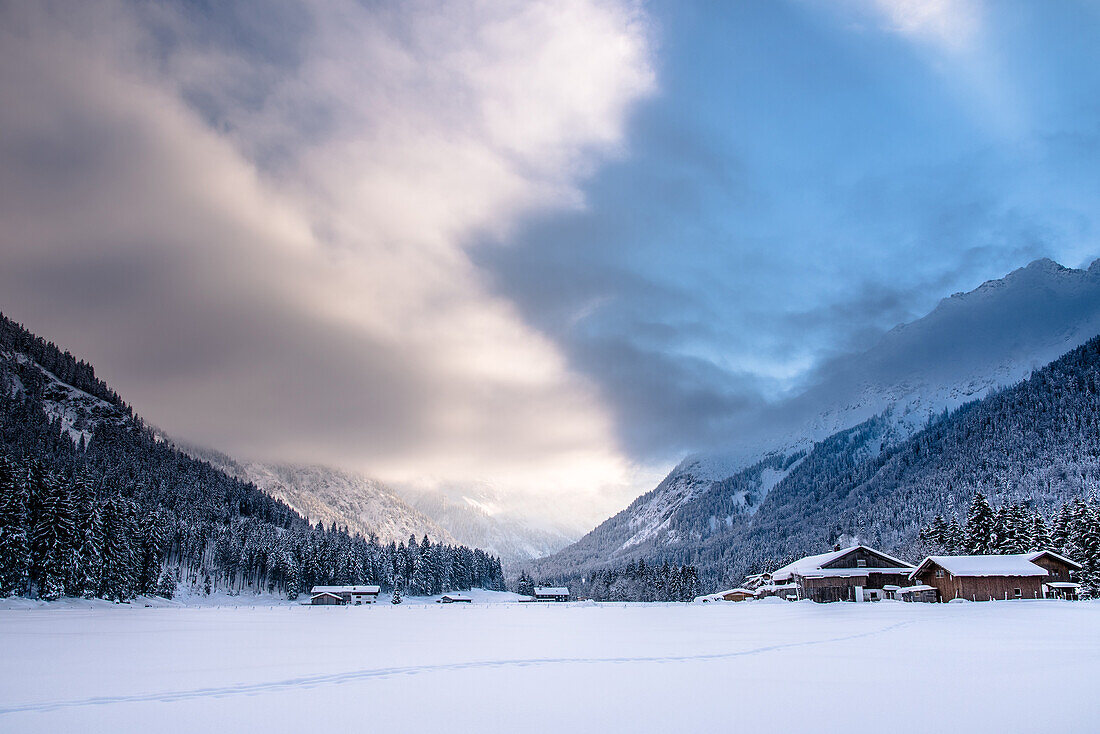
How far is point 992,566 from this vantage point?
2963 inches

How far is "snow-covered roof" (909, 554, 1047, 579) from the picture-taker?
74.0 m

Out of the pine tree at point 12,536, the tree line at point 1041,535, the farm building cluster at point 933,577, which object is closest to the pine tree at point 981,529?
the tree line at point 1041,535

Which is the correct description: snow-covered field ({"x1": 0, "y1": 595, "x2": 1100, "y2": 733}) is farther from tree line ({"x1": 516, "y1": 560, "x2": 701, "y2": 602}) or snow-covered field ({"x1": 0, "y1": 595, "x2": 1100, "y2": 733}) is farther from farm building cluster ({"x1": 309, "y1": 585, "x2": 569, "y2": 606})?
tree line ({"x1": 516, "y1": 560, "x2": 701, "y2": 602})

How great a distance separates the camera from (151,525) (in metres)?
105

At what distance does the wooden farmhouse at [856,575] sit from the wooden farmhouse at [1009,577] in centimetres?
1522

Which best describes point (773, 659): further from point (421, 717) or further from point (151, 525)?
point (151, 525)

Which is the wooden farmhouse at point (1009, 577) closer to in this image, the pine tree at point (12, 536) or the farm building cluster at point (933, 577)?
the farm building cluster at point (933, 577)

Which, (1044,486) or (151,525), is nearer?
(151,525)

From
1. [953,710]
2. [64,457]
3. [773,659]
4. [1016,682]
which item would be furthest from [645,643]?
[64,457]

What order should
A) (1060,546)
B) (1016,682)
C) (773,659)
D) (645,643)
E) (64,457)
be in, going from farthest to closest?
(64,457)
(1060,546)
(645,643)
(773,659)
(1016,682)

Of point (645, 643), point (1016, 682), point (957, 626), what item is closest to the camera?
point (1016, 682)

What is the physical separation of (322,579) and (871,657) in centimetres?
15793

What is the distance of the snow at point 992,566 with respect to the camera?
74.0m

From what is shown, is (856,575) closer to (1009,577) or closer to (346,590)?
(1009,577)
